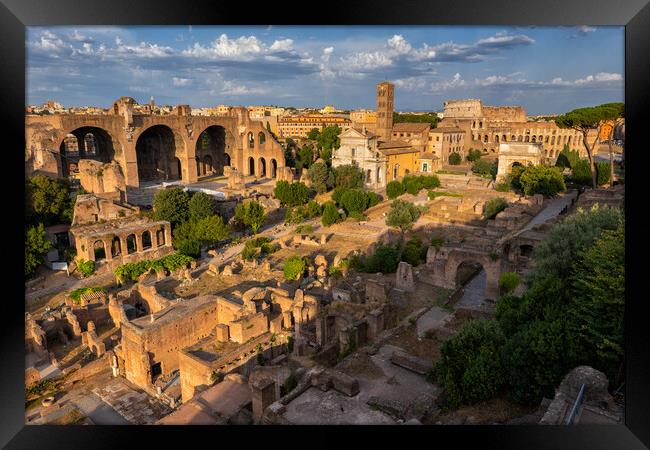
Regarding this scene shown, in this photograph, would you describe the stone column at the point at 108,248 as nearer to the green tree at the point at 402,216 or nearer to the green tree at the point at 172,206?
the green tree at the point at 172,206

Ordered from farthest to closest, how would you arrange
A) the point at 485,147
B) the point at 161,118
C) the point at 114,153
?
1. the point at 485,147
2. the point at 161,118
3. the point at 114,153

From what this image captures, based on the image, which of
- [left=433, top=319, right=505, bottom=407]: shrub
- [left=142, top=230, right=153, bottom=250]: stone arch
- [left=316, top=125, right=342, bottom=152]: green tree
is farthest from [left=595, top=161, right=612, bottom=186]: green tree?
[left=142, top=230, right=153, bottom=250]: stone arch

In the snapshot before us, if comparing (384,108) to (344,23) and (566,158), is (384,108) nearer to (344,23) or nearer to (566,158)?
(566,158)

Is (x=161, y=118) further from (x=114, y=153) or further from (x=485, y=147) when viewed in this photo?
(x=485, y=147)

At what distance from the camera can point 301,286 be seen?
1853 cm

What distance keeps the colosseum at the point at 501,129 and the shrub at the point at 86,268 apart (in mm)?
42284

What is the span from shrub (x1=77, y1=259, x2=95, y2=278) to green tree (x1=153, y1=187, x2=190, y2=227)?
479cm

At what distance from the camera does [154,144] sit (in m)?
45.8

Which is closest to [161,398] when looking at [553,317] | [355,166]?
[553,317]

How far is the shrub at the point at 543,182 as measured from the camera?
103 ft

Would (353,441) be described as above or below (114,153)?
below

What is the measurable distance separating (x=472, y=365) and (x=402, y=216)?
56.0 ft

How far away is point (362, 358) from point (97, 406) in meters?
7.05
